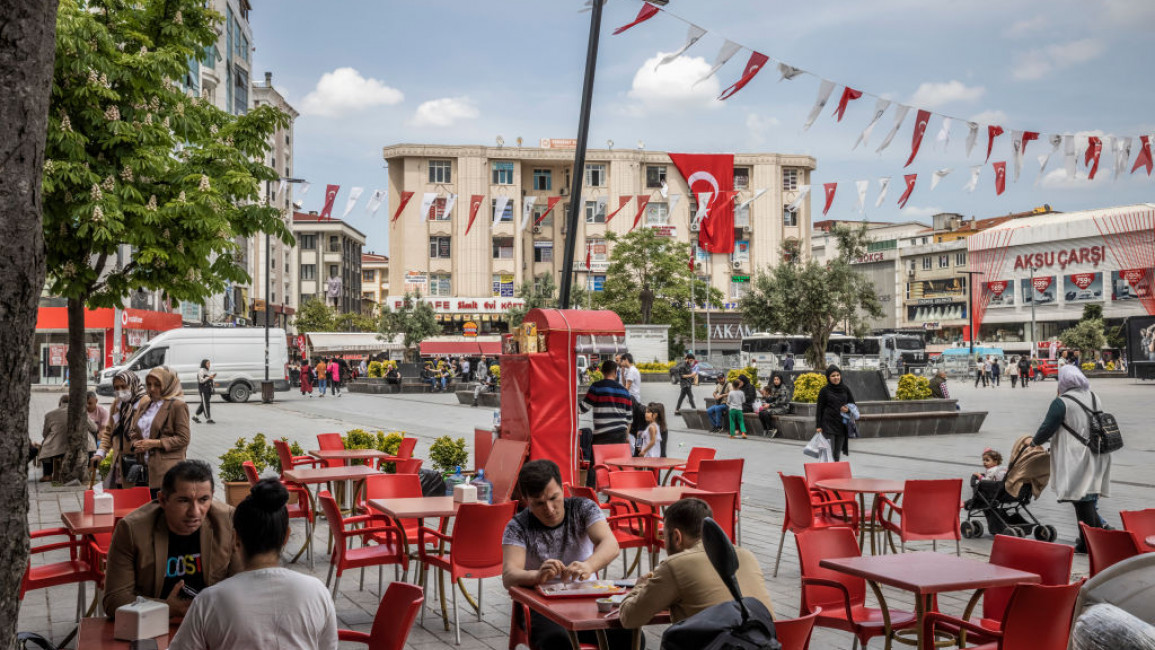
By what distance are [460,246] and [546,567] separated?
69.0 meters

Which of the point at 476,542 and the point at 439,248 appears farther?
the point at 439,248

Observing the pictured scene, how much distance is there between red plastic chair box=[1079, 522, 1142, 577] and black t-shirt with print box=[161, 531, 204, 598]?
445 cm

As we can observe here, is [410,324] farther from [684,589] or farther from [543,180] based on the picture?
[684,589]

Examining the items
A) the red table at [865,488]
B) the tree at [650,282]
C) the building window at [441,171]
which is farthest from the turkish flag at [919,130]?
the building window at [441,171]

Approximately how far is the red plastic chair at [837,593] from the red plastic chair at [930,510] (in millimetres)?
2169

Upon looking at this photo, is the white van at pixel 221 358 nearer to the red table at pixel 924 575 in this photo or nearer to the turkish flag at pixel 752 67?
the turkish flag at pixel 752 67

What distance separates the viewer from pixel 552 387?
9203mm

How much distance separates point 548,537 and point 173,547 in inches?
68.9

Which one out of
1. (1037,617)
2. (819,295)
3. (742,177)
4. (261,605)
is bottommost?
(1037,617)

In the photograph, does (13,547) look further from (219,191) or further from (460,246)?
(460,246)

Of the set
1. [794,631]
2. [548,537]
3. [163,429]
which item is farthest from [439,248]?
[794,631]

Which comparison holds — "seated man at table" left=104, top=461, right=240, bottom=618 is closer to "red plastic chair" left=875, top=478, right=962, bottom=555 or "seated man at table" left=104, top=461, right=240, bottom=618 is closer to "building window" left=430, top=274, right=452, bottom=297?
"red plastic chair" left=875, top=478, right=962, bottom=555

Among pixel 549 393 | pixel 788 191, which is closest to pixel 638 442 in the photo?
pixel 549 393

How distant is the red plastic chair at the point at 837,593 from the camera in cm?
469
